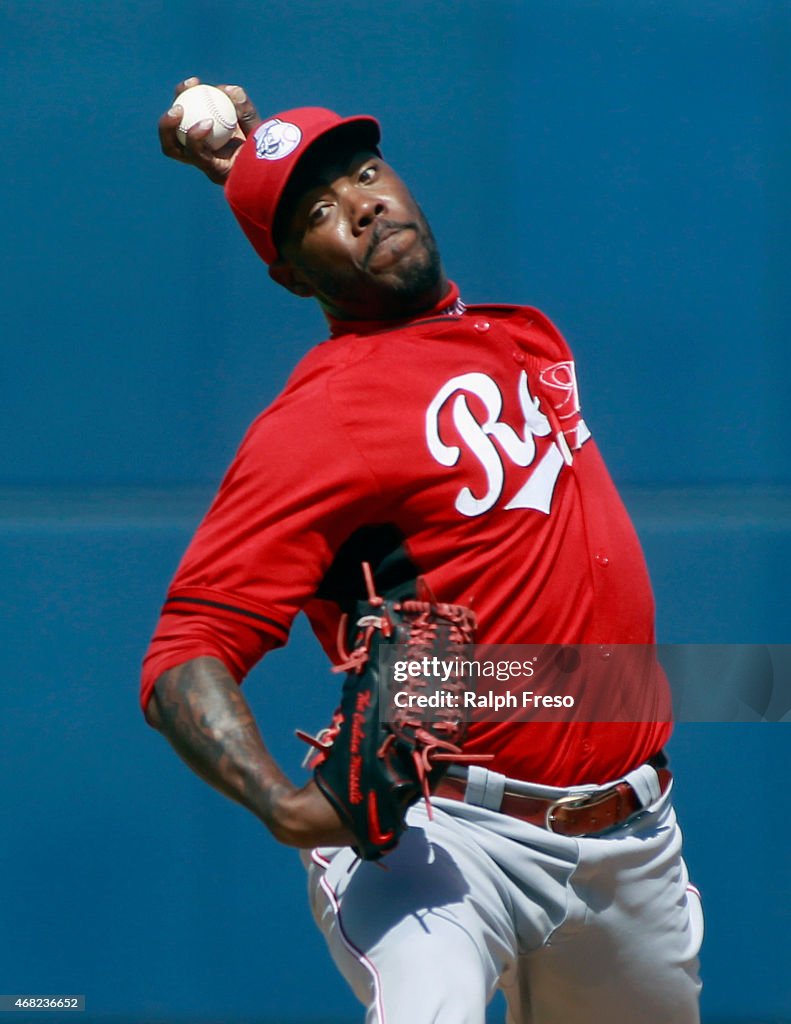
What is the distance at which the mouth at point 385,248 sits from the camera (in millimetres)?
2010

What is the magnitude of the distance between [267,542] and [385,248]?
1.50ft

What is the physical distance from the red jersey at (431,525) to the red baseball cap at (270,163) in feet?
0.65

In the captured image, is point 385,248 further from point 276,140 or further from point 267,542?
point 267,542

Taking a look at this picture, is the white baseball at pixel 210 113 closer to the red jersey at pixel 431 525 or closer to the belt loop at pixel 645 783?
the red jersey at pixel 431 525

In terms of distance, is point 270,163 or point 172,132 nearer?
point 270,163

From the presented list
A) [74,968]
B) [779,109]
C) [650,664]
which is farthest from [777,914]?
[779,109]

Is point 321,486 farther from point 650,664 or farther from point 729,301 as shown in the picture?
point 729,301

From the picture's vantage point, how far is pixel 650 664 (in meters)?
2.05

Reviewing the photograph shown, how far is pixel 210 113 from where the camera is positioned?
7.63 feet

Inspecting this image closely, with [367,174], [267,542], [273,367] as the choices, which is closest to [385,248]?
[367,174]

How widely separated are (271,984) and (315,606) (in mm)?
1184

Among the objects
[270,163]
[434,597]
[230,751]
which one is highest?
[270,163]

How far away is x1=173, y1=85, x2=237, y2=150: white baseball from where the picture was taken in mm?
2309

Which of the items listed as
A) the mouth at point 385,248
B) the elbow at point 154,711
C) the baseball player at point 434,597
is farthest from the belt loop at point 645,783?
the mouth at point 385,248
